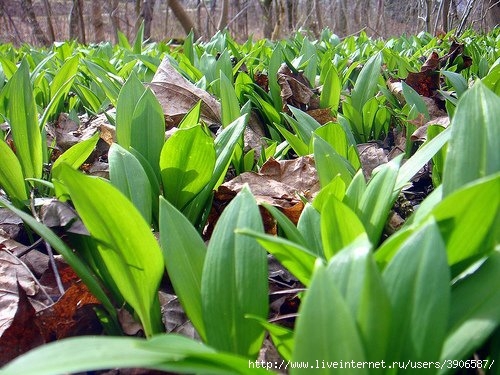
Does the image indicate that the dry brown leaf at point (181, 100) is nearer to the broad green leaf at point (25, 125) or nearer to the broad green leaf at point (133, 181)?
the broad green leaf at point (25, 125)

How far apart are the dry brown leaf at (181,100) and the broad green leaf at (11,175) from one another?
0.60m

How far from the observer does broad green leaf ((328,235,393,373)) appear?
1.67 feet

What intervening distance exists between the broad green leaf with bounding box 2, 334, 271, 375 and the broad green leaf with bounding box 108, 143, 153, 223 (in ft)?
1.40

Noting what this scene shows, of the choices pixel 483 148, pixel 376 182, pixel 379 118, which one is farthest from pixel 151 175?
pixel 379 118

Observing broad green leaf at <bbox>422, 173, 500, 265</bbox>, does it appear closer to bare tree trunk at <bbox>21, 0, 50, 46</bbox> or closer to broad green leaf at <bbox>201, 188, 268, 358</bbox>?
broad green leaf at <bbox>201, 188, 268, 358</bbox>

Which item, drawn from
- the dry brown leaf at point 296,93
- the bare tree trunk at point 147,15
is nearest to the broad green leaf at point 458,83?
the dry brown leaf at point 296,93

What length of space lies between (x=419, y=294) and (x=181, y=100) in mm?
1302

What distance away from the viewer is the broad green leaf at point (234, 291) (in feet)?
2.20

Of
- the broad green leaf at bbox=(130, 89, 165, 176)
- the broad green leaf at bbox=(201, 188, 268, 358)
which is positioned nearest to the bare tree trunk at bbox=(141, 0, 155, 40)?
the broad green leaf at bbox=(130, 89, 165, 176)

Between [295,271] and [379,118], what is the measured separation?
1079 millimetres

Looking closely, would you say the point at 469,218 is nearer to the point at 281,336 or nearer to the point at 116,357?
the point at 281,336

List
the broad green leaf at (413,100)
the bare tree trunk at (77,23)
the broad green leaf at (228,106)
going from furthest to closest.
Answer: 1. the bare tree trunk at (77,23)
2. the broad green leaf at (413,100)
3. the broad green leaf at (228,106)

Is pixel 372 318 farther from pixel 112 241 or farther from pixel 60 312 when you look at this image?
pixel 60 312

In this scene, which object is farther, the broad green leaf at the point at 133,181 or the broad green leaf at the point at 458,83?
the broad green leaf at the point at 458,83
